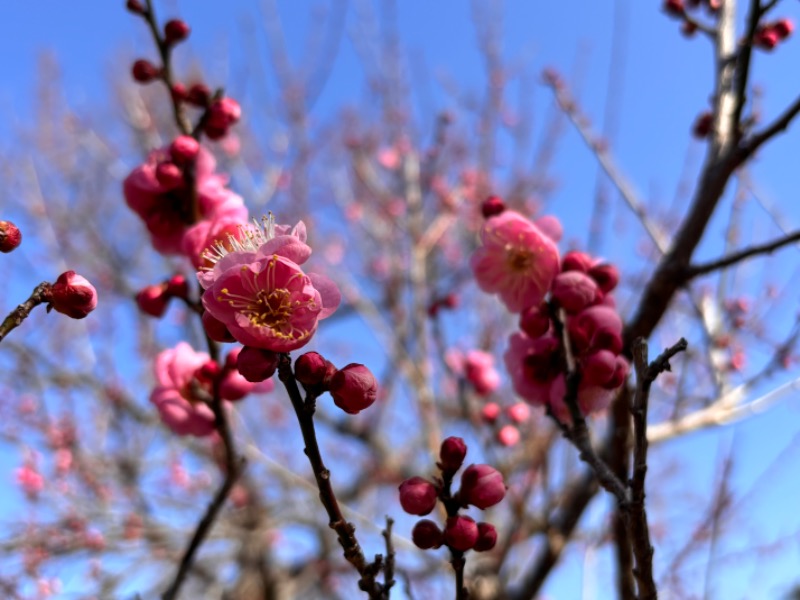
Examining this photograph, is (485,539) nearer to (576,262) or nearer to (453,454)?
(453,454)

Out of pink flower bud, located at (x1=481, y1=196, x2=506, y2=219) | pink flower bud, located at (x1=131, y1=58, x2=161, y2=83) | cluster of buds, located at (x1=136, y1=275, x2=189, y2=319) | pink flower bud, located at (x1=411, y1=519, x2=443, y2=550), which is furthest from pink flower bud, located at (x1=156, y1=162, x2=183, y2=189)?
pink flower bud, located at (x1=411, y1=519, x2=443, y2=550)

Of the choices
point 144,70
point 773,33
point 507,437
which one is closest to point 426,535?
point 507,437

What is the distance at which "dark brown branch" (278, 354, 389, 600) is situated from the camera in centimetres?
81

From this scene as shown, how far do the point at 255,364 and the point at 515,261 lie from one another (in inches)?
32.4

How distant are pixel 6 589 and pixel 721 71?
11.8 feet

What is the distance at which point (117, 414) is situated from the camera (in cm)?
514

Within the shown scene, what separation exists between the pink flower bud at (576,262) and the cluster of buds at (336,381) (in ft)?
2.21

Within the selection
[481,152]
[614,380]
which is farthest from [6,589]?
[481,152]

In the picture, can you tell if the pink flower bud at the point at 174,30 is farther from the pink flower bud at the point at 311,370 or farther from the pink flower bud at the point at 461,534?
the pink flower bud at the point at 461,534

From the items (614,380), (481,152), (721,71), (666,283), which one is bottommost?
(614,380)

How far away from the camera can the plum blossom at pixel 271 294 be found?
2.87 ft

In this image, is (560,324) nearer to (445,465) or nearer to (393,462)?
(445,465)

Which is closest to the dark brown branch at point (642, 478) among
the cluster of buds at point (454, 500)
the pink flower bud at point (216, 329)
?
the cluster of buds at point (454, 500)

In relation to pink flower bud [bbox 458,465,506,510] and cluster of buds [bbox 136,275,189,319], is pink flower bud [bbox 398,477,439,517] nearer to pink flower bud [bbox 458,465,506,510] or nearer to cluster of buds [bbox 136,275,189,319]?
pink flower bud [bbox 458,465,506,510]
